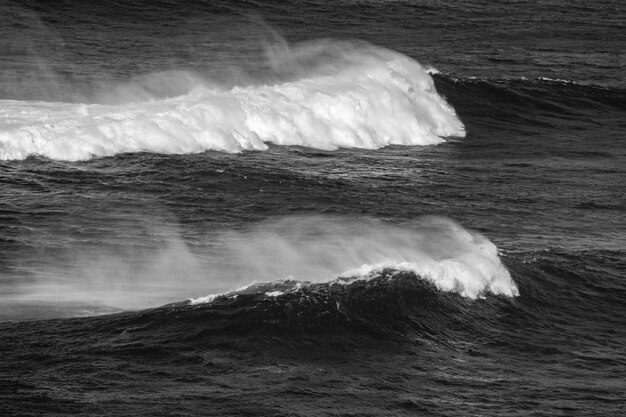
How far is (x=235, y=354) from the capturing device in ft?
67.8

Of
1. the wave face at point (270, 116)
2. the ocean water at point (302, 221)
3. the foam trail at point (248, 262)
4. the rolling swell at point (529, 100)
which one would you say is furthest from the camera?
the rolling swell at point (529, 100)

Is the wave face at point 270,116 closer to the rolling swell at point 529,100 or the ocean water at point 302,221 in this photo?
the ocean water at point 302,221

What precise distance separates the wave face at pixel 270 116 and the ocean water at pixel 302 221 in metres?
0.11

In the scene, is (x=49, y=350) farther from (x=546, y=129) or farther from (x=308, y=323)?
(x=546, y=129)

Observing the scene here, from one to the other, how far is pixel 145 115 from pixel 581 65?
80.1 feet

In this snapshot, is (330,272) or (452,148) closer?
(330,272)

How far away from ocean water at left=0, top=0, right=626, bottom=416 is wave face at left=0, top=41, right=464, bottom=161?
115mm

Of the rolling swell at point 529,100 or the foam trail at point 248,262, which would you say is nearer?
the foam trail at point 248,262

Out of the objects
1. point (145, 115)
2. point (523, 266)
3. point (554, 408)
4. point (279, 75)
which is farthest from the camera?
point (279, 75)

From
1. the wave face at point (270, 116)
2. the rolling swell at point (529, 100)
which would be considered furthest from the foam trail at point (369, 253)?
the rolling swell at point (529, 100)

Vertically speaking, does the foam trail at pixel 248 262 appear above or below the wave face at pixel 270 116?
below

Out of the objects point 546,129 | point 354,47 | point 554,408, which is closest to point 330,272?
point 554,408

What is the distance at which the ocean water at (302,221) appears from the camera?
20031 millimetres

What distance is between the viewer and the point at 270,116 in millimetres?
39219
